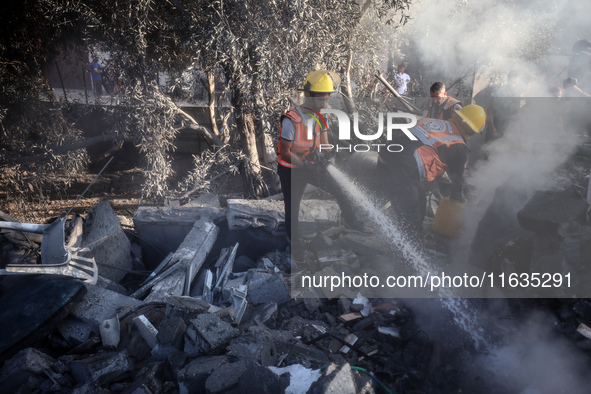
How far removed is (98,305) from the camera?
11.7ft

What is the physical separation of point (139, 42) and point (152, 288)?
3868mm

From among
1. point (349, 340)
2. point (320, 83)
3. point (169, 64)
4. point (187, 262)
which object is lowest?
point (349, 340)

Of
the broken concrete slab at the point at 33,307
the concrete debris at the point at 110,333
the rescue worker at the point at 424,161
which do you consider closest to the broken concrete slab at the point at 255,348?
the concrete debris at the point at 110,333

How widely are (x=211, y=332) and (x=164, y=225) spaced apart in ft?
9.54

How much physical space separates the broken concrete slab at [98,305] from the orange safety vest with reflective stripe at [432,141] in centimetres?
351

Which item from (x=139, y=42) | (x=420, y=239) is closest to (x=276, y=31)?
(x=139, y=42)

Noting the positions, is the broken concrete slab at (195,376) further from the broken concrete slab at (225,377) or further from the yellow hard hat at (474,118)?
the yellow hard hat at (474,118)

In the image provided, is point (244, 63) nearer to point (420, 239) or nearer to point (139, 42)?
point (139, 42)

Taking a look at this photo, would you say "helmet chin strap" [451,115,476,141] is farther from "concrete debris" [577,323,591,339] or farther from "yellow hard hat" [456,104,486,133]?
"concrete debris" [577,323,591,339]

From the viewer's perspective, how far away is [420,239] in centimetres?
504

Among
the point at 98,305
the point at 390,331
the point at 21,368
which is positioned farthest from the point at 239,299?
the point at 21,368

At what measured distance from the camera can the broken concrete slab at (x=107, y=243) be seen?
4796mm

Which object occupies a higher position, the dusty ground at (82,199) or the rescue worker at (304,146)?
the rescue worker at (304,146)

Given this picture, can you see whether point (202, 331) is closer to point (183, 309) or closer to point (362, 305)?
point (183, 309)
